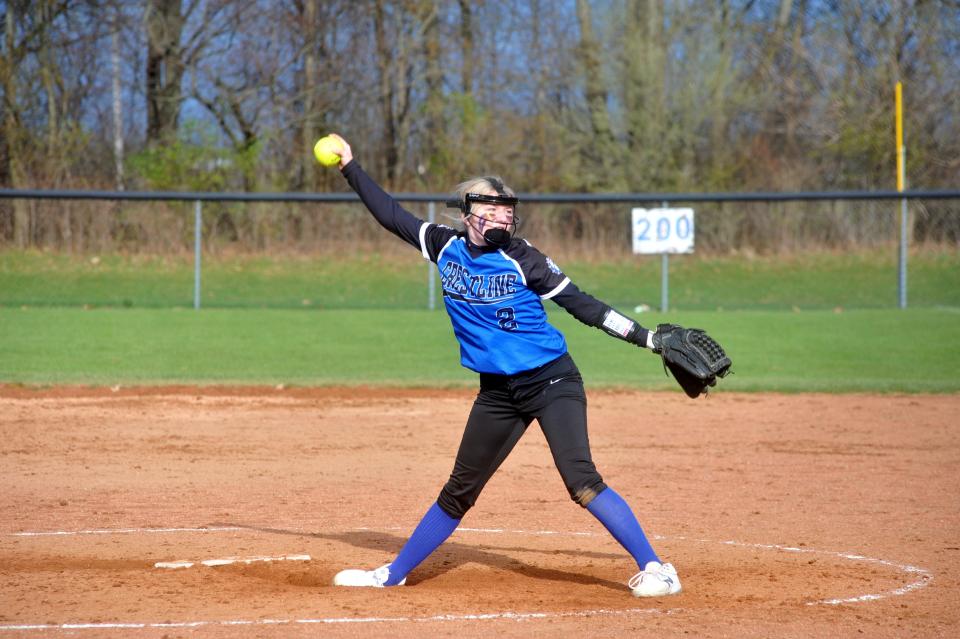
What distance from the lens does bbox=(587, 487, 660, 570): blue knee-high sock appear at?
17.0ft

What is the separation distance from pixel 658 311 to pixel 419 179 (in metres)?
13.9

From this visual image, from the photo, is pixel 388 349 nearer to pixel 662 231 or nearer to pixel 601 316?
pixel 662 231

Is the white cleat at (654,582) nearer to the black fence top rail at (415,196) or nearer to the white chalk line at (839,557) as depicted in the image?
the white chalk line at (839,557)

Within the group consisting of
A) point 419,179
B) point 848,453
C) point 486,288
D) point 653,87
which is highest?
point 653,87

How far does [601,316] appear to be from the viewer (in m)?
5.16

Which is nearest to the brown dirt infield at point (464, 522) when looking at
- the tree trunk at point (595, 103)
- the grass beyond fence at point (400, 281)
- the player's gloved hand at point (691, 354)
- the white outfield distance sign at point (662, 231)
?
the player's gloved hand at point (691, 354)

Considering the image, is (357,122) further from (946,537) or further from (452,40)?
(946,537)

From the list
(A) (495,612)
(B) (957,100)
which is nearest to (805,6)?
(B) (957,100)

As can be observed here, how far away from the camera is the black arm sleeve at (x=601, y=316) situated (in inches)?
203

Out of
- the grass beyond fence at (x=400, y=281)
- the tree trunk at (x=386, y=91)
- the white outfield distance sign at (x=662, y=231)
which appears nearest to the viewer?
the white outfield distance sign at (x=662, y=231)

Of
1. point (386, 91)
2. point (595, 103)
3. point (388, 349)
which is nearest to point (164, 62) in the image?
point (386, 91)

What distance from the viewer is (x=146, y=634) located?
459 cm

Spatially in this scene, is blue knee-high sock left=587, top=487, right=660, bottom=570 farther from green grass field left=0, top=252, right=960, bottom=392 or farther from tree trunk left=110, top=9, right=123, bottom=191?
tree trunk left=110, top=9, right=123, bottom=191

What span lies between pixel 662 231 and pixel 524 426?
15.4 meters
